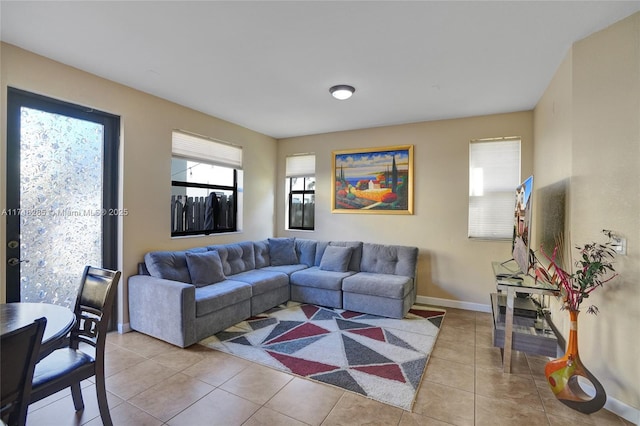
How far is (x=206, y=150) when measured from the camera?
4387 mm

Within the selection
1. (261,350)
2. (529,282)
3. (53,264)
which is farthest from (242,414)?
(529,282)

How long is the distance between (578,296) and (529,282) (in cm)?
51

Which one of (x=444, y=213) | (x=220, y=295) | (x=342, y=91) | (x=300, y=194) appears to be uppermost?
(x=342, y=91)

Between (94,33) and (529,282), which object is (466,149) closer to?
(529,282)

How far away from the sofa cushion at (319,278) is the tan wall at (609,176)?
95.3 inches

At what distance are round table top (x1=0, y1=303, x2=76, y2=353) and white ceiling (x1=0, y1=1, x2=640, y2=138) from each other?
6.30 feet

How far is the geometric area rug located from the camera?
246 centimetres

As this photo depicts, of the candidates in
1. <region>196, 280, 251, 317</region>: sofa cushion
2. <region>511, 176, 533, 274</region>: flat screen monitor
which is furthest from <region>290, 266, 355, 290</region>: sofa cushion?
<region>511, 176, 533, 274</region>: flat screen monitor

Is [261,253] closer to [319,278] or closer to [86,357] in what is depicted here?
[319,278]

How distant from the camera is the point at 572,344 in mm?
2209

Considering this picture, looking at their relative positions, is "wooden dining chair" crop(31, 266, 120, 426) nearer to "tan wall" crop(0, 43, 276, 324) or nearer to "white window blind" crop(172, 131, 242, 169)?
"tan wall" crop(0, 43, 276, 324)

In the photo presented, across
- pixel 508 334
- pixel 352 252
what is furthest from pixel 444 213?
pixel 508 334

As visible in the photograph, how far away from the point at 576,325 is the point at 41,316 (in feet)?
10.9

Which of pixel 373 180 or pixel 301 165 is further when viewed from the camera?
pixel 301 165
